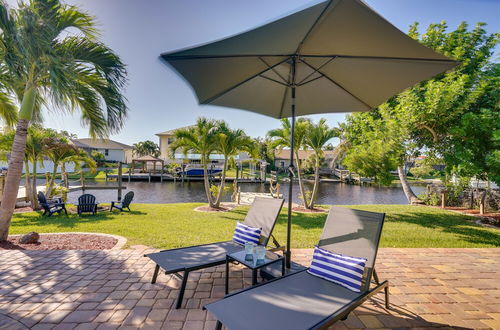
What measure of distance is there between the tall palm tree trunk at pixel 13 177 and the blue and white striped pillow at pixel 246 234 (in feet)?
15.7

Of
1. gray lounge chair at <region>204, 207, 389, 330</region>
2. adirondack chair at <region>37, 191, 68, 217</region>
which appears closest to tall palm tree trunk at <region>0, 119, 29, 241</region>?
adirondack chair at <region>37, 191, 68, 217</region>

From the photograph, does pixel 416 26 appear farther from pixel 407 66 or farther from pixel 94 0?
pixel 94 0

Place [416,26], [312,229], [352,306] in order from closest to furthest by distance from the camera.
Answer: [352,306] < [312,229] < [416,26]

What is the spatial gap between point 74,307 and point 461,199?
1526 centimetres

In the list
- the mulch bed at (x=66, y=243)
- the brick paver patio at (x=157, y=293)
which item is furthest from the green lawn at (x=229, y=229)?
the brick paver patio at (x=157, y=293)

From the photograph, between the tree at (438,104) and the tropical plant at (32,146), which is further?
the tropical plant at (32,146)

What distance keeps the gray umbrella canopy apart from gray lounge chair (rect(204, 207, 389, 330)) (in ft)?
5.83

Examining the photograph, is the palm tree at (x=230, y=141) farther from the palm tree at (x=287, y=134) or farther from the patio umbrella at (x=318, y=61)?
the patio umbrella at (x=318, y=61)

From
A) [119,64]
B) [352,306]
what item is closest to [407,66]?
[352,306]

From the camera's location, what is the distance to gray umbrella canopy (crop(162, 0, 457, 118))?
2090mm

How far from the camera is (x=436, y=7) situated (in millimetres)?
5305

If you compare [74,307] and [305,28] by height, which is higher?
[305,28]

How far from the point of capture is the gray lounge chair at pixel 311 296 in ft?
6.15

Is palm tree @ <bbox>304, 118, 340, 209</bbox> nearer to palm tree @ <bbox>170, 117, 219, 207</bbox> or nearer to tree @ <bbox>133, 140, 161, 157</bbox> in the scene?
palm tree @ <bbox>170, 117, 219, 207</bbox>
